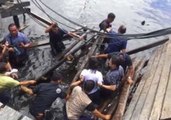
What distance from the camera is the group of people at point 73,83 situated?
27.4 ft

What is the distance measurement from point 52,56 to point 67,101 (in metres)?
5.49

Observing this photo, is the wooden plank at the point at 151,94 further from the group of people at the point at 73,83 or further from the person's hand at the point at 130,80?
the group of people at the point at 73,83

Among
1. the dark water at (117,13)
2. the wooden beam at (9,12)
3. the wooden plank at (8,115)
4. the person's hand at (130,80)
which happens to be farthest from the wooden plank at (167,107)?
the dark water at (117,13)

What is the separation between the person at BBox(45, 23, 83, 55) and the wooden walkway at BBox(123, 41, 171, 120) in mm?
3844

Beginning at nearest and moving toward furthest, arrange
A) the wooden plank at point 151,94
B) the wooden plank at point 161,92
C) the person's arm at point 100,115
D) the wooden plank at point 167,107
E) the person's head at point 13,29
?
1. the wooden plank at point 167,107
2. the wooden plank at point 161,92
3. the wooden plank at point 151,94
4. the person's arm at point 100,115
5. the person's head at point 13,29

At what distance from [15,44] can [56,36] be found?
177cm

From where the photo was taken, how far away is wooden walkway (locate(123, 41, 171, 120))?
23.3 feet

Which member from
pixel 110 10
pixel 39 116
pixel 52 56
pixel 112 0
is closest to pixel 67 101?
pixel 39 116

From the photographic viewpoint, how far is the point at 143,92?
8.90 metres

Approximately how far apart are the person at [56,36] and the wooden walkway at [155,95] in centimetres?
384

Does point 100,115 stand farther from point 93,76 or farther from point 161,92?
point 161,92

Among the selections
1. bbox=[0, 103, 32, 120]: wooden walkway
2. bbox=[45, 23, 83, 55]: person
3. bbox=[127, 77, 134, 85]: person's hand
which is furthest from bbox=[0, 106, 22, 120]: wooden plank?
bbox=[45, 23, 83, 55]: person

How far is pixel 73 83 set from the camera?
372 inches

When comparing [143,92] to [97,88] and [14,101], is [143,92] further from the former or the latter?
[14,101]
